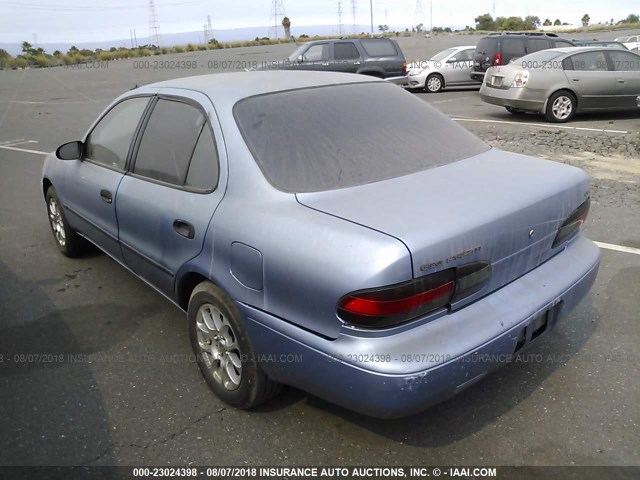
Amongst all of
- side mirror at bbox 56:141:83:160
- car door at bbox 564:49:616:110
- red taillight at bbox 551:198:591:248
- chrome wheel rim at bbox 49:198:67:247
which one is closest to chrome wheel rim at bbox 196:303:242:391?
red taillight at bbox 551:198:591:248

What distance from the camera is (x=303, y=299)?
2.28 m

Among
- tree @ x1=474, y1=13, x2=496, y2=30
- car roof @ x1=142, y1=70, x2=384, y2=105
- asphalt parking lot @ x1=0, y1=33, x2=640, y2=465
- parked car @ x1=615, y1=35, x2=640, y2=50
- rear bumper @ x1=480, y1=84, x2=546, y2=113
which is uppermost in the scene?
tree @ x1=474, y1=13, x2=496, y2=30

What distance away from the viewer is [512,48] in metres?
16.2

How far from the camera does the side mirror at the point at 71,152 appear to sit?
162 inches

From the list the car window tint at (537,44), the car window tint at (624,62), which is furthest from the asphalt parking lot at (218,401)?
the car window tint at (537,44)

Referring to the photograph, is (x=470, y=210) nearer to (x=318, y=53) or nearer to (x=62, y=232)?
(x=62, y=232)

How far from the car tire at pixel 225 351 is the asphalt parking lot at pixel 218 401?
0.13 meters

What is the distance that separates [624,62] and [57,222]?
38.0 ft

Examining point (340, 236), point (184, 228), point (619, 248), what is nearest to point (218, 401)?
point (184, 228)

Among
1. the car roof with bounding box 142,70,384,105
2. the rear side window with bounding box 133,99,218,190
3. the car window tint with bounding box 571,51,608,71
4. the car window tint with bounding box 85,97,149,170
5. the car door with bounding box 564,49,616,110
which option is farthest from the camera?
the car window tint with bounding box 571,51,608,71

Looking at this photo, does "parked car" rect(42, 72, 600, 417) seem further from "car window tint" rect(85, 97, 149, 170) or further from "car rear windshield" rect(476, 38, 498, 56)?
"car rear windshield" rect(476, 38, 498, 56)

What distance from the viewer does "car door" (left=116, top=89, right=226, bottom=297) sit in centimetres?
286

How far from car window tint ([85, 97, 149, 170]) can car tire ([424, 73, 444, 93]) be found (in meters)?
14.7

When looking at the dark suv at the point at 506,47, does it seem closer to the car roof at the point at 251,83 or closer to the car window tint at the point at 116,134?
the car roof at the point at 251,83
